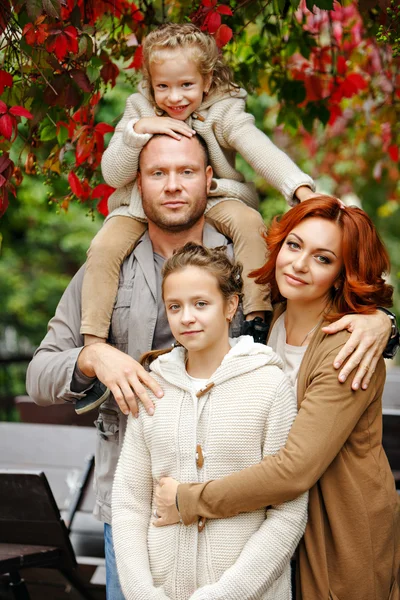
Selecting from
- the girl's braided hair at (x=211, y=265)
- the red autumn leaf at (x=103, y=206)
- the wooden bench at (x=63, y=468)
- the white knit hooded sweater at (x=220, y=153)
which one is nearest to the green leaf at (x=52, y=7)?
the white knit hooded sweater at (x=220, y=153)

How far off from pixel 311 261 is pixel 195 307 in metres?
0.42

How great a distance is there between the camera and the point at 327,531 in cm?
255

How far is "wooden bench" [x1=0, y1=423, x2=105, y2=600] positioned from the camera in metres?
4.18

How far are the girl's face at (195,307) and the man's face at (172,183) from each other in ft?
1.53

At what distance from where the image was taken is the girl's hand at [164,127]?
2.98m

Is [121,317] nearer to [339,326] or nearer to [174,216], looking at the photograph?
[174,216]

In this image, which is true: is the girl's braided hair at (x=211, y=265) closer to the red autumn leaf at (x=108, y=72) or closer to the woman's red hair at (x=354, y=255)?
the woman's red hair at (x=354, y=255)

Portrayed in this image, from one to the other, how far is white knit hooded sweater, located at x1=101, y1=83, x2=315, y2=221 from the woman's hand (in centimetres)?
111

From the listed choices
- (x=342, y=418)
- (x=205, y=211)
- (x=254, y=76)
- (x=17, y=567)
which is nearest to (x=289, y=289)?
(x=342, y=418)

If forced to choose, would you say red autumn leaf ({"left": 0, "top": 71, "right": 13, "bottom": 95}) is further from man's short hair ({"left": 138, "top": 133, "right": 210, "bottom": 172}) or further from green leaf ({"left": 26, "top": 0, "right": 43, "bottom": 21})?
man's short hair ({"left": 138, "top": 133, "right": 210, "bottom": 172})

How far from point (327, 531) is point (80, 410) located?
3.12 feet

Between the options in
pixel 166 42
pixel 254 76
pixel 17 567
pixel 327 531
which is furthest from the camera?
pixel 254 76

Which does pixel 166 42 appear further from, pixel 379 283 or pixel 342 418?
pixel 342 418

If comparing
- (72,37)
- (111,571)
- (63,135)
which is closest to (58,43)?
(72,37)
